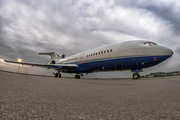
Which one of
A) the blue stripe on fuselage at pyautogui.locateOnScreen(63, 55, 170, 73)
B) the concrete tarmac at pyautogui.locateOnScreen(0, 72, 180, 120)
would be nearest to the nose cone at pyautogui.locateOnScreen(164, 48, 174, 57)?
the blue stripe on fuselage at pyautogui.locateOnScreen(63, 55, 170, 73)

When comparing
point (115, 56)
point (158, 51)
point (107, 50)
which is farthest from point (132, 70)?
point (107, 50)

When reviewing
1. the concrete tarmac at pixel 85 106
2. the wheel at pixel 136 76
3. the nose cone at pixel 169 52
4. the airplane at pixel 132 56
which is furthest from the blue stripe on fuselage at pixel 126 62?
the concrete tarmac at pixel 85 106

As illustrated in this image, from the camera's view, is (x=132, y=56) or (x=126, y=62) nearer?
(x=132, y=56)

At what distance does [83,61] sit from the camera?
15.0 metres

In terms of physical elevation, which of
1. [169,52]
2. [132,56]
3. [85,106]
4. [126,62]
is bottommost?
[85,106]

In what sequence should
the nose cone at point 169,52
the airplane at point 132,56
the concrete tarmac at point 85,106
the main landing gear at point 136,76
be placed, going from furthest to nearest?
the main landing gear at point 136,76
the airplane at point 132,56
the nose cone at point 169,52
the concrete tarmac at point 85,106

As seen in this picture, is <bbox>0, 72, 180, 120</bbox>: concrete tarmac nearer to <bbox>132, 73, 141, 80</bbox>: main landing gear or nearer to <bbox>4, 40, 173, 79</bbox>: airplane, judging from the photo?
<bbox>4, 40, 173, 79</bbox>: airplane

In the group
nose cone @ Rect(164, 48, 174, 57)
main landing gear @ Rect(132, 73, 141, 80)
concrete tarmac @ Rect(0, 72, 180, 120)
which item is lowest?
main landing gear @ Rect(132, 73, 141, 80)

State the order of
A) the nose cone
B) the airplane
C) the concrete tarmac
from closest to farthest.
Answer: the concrete tarmac, the nose cone, the airplane

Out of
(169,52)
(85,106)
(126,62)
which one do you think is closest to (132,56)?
(126,62)

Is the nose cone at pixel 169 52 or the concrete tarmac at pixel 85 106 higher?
the nose cone at pixel 169 52

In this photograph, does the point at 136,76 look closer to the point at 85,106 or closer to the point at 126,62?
the point at 126,62

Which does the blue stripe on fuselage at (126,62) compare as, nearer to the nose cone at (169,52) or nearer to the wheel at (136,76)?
the nose cone at (169,52)

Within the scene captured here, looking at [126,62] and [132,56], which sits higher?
[132,56]
